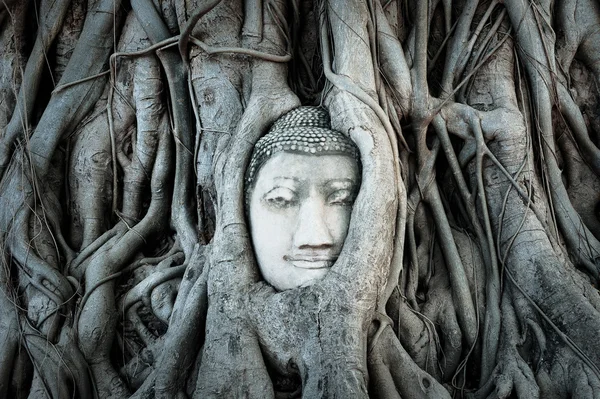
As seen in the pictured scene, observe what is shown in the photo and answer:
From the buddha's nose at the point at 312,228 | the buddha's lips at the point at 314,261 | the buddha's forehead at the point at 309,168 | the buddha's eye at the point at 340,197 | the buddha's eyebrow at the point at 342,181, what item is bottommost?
the buddha's lips at the point at 314,261

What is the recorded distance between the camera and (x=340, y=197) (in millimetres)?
2635

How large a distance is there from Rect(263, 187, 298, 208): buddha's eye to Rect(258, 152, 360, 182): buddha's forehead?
0.16ft

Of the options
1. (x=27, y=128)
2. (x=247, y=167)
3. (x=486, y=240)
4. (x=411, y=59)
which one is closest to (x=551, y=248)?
(x=486, y=240)

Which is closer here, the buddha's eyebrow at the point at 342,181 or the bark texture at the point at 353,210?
the bark texture at the point at 353,210

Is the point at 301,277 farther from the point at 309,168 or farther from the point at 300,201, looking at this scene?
the point at 309,168

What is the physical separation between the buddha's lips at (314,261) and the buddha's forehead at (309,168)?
0.31 m

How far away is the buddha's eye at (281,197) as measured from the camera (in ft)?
8.59

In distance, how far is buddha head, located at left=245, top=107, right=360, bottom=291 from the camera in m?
2.55

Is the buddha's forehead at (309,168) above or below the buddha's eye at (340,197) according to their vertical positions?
above

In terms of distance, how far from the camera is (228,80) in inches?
123

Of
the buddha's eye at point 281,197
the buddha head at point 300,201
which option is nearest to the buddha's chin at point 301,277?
the buddha head at point 300,201

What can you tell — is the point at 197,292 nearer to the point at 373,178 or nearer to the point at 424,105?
the point at 373,178

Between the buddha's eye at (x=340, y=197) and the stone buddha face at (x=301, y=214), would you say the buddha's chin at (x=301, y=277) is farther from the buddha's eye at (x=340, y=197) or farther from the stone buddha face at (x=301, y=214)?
the buddha's eye at (x=340, y=197)

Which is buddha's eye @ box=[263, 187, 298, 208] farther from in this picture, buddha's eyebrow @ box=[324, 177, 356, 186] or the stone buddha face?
buddha's eyebrow @ box=[324, 177, 356, 186]
